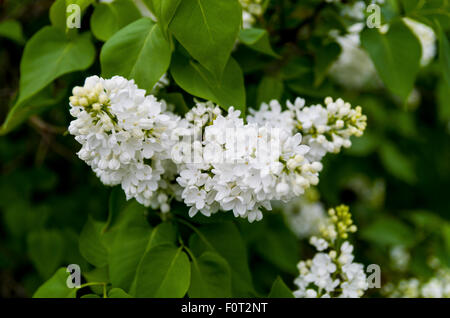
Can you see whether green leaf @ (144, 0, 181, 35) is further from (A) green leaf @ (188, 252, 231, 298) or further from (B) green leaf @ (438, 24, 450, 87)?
(B) green leaf @ (438, 24, 450, 87)

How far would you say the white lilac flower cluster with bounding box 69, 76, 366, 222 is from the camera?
3.34 ft

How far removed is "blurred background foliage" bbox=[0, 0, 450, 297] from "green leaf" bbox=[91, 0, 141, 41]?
7.2 inches

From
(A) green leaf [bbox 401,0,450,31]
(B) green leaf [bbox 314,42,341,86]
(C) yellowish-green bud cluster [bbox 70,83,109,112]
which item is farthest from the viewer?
(B) green leaf [bbox 314,42,341,86]

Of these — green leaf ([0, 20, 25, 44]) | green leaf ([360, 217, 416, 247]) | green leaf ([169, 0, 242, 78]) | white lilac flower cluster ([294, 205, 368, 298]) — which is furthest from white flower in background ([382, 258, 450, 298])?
green leaf ([0, 20, 25, 44])

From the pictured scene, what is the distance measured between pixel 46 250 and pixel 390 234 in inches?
74.3

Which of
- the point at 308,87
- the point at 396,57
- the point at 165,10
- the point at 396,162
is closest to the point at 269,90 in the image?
the point at 308,87

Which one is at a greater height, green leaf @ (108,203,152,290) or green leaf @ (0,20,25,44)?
green leaf @ (0,20,25,44)

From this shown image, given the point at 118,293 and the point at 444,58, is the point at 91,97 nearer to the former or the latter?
the point at 118,293

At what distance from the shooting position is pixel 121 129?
1045 millimetres

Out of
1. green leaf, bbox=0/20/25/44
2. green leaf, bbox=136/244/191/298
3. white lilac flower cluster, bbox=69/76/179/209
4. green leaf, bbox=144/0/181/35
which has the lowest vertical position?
green leaf, bbox=136/244/191/298

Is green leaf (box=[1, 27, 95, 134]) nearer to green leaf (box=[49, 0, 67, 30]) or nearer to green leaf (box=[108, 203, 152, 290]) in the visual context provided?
green leaf (box=[49, 0, 67, 30])

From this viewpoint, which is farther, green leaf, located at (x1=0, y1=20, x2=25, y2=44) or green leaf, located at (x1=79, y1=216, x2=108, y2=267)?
green leaf, located at (x1=0, y1=20, x2=25, y2=44)

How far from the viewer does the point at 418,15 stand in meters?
1.56

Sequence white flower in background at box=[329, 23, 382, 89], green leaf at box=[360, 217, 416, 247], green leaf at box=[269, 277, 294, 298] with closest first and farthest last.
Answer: green leaf at box=[269, 277, 294, 298] → green leaf at box=[360, 217, 416, 247] → white flower in background at box=[329, 23, 382, 89]
